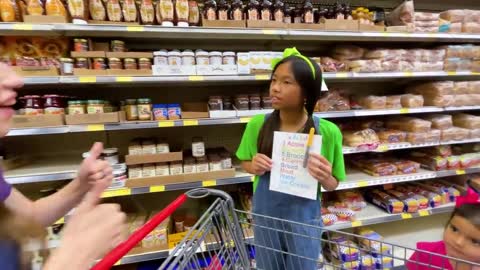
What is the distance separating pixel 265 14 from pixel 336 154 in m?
1.06

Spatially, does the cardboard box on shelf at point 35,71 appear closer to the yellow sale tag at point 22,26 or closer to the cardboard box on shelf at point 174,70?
the yellow sale tag at point 22,26

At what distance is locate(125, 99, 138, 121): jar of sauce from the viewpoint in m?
1.59

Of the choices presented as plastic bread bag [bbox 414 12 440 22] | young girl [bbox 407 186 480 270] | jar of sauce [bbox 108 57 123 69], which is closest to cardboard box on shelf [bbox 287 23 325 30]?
plastic bread bag [bbox 414 12 440 22]

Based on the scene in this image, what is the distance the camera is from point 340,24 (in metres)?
1.79

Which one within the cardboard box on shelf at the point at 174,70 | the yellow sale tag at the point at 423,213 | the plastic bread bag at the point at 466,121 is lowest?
the yellow sale tag at the point at 423,213

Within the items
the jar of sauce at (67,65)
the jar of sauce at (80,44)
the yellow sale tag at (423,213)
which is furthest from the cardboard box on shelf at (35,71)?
the yellow sale tag at (423,213)

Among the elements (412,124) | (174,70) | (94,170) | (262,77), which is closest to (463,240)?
(94,170)

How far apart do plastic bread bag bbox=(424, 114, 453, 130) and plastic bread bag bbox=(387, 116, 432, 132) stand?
9 cm

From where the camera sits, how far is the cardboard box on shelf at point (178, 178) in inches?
63.6

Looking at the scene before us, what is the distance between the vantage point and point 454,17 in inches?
83.3

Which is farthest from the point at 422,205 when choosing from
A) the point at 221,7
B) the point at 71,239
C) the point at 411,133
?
the point at 71,239

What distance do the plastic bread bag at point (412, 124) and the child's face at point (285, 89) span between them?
153 cm

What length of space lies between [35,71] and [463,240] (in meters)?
2.00

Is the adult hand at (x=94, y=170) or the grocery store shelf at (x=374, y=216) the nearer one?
the adult hand at (x=94, y=170)
